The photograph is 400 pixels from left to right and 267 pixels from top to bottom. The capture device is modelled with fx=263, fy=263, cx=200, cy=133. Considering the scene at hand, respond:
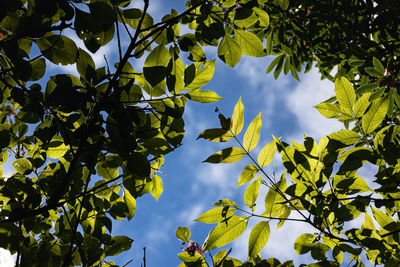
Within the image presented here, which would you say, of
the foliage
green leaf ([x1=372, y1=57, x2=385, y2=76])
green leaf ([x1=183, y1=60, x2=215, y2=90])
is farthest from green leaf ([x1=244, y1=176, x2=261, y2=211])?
green leaf ([x1=372, y1=57, x2=385, y2=76])

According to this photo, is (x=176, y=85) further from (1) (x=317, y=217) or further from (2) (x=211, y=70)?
(1) (x=317, y=217)

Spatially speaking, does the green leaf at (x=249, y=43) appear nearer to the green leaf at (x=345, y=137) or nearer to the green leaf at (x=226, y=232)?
the green leaf at (x=345, y=137)

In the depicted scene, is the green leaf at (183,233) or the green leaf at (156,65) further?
the green leaf at (183,233)

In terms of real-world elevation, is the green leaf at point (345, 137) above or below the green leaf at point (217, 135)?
below

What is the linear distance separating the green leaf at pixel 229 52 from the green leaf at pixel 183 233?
2.73 ft

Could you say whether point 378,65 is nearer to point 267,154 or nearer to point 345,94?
point 345,94

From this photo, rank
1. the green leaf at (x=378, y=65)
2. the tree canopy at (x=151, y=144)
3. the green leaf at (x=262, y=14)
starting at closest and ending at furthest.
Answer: the tree canopy at (x=151, y=144)
the green leaf at (x=262, y=14)
the green leaf at (x=378, y=65)

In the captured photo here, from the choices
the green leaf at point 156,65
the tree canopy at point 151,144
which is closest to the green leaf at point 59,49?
the tree canopy at point 151,144

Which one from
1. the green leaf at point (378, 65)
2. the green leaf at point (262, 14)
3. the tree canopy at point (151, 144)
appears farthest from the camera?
the green leaf at point (378, 65)

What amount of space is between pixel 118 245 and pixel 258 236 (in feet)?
2.22

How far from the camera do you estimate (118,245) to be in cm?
128

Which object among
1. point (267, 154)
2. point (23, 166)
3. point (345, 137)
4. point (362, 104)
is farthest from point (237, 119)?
point (23, 166)

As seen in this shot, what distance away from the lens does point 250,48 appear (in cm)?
124

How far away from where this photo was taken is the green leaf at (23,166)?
1306mm
